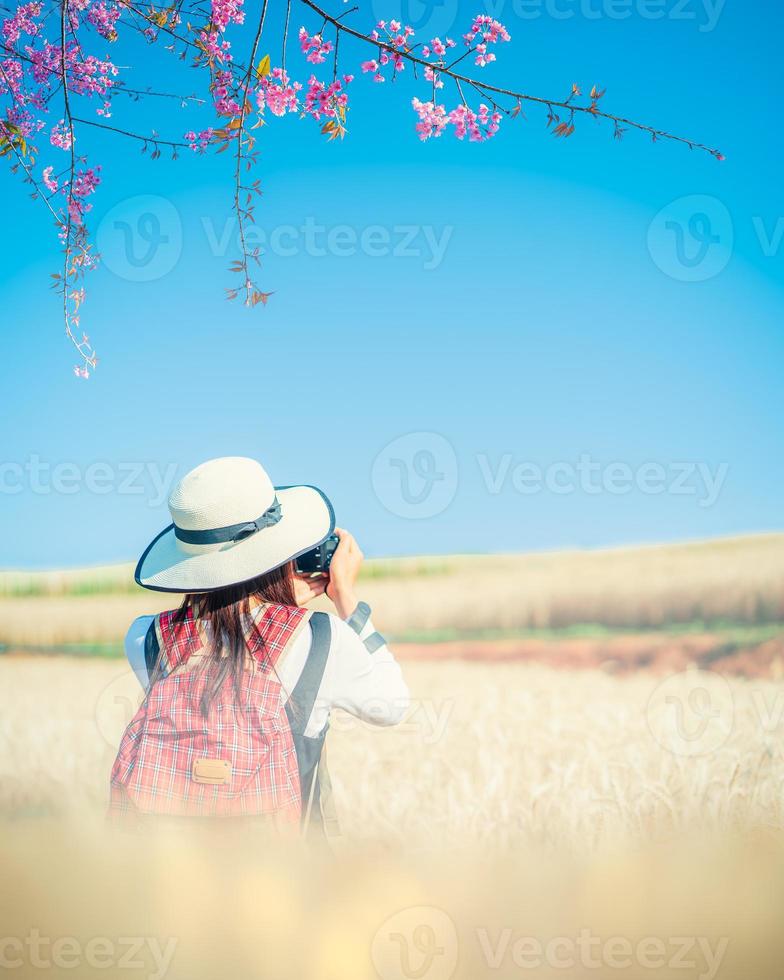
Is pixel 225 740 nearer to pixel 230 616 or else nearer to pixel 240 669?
pixel 240 669

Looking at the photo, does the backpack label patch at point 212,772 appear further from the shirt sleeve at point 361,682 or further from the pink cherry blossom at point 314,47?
the pink cherry blossom at point 314,47

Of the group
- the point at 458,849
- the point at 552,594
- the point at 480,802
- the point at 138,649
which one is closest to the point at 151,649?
the point at 138,649

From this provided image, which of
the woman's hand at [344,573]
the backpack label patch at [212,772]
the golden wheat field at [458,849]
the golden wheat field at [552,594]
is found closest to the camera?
the golden wheat field at [458,849]

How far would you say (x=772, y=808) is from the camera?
1.68m

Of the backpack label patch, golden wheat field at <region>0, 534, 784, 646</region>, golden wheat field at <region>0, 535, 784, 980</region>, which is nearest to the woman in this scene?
the backpack label patch

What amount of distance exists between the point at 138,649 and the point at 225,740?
271 millimetres

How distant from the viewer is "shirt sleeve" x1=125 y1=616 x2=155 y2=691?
1.39 m

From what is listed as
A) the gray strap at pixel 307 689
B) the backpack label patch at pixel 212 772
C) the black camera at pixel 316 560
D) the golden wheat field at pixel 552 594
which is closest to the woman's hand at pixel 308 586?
the black camera at pixel 316 560

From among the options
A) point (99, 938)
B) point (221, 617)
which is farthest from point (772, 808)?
point (99, 938)

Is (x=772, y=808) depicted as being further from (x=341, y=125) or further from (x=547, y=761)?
(x=341, y=125)

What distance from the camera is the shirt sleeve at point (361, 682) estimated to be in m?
1.35

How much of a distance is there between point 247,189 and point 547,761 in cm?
191

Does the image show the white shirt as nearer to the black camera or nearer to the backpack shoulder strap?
the backpack shoulder strap

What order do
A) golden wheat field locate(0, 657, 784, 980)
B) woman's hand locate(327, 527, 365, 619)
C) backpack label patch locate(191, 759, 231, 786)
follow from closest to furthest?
golden wheat field locate(0, 657, 784, 980) → backpack label patch locate(191, 759, 231, 786) → woman's hand locate(327, 527, 365, 619)
